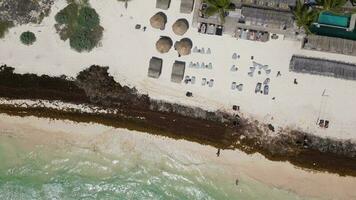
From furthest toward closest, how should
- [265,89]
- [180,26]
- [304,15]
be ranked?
[265,89] → [180,26] → [304,15]

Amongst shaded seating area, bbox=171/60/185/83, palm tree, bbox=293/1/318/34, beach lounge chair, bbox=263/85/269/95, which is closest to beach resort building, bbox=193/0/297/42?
palm tree, bbox=293/1/318/34

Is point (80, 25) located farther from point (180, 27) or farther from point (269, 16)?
point (269, 16)

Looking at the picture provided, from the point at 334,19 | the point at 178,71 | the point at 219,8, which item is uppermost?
the point at 334,19

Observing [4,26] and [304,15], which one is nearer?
[304,15]

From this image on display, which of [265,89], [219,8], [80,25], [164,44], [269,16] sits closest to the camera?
[219,8]

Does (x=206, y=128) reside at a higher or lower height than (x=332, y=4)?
lower

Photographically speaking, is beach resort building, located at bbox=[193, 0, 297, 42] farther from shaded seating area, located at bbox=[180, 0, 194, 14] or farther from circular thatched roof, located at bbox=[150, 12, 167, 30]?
circular thatched roof, located at bbox=[150, 12, 167, 30]

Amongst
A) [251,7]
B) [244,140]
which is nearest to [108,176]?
[244,140]

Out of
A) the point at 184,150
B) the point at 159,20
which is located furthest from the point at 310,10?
the point at 184,150
